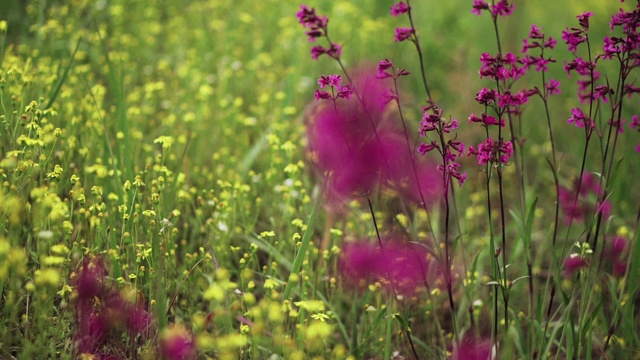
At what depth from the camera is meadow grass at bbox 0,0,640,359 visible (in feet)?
6.53

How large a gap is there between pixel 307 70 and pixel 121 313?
109 inches

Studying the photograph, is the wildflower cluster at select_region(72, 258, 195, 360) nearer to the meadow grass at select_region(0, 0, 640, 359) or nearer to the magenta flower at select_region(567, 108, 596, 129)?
the meadow grass at select_region(0, 0, 640, 359)

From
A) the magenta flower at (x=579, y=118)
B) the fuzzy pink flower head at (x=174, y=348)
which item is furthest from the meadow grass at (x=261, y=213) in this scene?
the magenta flower at (x=579, y=118)

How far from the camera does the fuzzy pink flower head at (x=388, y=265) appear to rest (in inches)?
89.9

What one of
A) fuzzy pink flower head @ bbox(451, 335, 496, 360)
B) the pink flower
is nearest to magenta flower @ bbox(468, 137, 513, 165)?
fuzzy pink flower head @ bbox(451, 335, 496, 360)

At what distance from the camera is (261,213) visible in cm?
317

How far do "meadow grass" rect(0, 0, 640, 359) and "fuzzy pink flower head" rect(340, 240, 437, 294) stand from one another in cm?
1

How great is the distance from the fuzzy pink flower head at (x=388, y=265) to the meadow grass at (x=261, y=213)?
13mm

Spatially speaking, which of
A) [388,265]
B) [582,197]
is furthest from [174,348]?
[582,197]

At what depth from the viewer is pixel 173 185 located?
2.67 meters

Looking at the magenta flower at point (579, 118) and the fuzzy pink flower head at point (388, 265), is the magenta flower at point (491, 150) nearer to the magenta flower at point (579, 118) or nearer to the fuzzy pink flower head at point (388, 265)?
the magenta flower at point (579, 118)

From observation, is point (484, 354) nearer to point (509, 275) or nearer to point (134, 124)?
point (509, 275)

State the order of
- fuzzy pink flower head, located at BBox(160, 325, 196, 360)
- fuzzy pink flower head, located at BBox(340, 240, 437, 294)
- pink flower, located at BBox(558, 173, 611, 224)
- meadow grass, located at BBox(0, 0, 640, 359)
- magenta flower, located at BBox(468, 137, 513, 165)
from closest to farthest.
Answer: fuzzy pink flower head, located at BBox(160, 325, 196, 360)
magenta flower, located at BBox(468, 137, 513, 165)
meadow grass, located at BBox(0, 0, 640, 359)
fuzzy pink flower head, located at BBox(340, 240, 437, 294)
pink flower, located at BBox(558, 173, 611, 224)

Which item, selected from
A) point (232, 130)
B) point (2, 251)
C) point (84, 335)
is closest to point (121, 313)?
point (84, 335)
